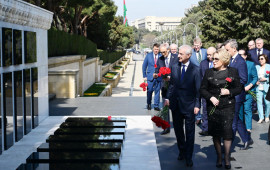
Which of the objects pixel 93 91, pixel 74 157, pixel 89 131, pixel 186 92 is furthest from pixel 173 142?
pixel 93 91

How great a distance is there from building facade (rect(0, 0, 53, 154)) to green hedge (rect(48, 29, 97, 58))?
331 inches

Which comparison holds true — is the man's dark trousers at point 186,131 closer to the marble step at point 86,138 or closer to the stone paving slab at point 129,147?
the stone paving slab at point 129,147

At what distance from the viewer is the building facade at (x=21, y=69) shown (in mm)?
6617

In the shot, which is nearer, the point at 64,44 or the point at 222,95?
the point at 222,95

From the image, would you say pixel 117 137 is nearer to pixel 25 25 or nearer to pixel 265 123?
pixel 25 25

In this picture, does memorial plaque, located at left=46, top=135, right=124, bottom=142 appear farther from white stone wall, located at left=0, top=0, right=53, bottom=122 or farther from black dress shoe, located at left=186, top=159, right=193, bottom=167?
white stone wall, located at left=0, top=0, right=53, bottom=122

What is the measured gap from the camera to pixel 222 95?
6133 millimetres

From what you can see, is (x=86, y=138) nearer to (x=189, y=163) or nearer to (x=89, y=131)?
(x=89, y=131)

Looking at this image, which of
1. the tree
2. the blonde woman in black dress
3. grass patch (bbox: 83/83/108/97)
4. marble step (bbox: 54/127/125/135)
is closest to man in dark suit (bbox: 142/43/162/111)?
marble step (bbox: 54/127/125/135)

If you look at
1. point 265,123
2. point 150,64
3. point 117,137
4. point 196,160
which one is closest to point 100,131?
point 117,137

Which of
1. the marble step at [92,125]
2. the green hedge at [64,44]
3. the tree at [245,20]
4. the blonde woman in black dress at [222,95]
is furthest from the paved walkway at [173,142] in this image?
the tree at [245,20]

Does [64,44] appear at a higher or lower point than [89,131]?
higher

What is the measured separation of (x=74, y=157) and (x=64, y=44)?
52.0 ft

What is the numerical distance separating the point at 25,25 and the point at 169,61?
326cm
